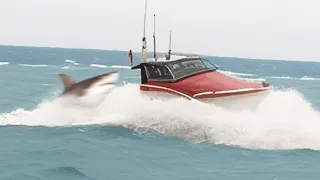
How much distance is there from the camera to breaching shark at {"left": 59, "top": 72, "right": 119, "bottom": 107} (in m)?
17.8

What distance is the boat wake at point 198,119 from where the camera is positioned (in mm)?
16609

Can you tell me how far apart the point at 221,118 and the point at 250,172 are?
397cm

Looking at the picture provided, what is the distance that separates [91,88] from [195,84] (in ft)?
12.2

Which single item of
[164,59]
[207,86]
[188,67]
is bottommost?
[207,86]

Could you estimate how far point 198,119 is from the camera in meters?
17.5

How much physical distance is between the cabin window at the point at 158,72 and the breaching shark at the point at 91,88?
1647mm

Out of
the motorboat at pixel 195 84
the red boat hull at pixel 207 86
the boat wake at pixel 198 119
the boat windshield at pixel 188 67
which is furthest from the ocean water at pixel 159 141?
the boat windshield at pixel 188 67

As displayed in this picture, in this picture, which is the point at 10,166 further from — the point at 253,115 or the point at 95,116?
the point at 253,115

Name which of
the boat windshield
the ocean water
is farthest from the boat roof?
the ocean water

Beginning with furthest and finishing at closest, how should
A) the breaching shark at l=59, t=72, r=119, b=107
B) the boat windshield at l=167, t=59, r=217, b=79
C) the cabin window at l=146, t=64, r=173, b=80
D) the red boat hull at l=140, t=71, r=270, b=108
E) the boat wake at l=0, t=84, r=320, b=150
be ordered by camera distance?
1. the boat windshield at l=167, t=59, r=217, b=79
2. the cabin window at l=146, t=64, r=173, b=80
3. the breaching shark at l=59, t=72, r=119, b=107
4. the red boat hull at l=140, t=71, r=270, b=108
5. the boat wake at l=0, t=84, r=320, b=150

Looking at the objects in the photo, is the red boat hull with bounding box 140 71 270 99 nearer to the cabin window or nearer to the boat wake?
the cabin window

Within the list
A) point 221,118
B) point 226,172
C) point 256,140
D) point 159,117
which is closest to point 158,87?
point 159,117

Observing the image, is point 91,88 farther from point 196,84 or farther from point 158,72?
point 196,84

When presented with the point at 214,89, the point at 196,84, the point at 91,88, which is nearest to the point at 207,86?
the point at 214,89
